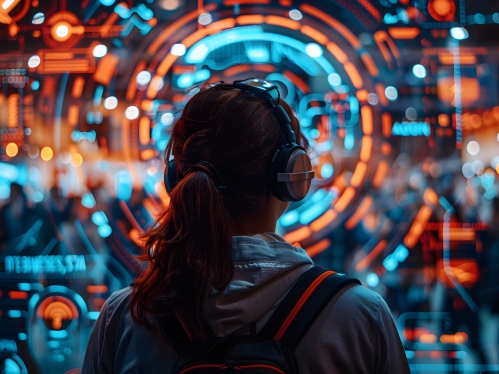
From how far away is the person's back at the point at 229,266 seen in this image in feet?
2.01

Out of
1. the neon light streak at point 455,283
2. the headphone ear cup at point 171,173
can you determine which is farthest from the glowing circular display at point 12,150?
the neon light streak at point 455,283


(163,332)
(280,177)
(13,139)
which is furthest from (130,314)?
(13,139)

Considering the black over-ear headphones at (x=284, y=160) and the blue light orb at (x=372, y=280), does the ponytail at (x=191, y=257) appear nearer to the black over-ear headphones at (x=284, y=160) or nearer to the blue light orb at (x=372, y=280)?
the black over-ear headphones at (x=284, y=160)

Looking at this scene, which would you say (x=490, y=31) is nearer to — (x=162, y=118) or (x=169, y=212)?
(x=162, y=118)

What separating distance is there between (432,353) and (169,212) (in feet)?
2.87

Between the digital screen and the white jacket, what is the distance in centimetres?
64

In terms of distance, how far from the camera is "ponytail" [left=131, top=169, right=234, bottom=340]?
62cm

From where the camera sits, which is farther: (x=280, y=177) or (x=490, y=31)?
(x=490, y=31)

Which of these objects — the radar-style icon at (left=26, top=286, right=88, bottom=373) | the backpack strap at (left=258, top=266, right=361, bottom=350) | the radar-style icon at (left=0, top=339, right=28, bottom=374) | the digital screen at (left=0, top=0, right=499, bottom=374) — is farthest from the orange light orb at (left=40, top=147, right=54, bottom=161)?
the backpack strap at (left=258, top=266, right=361, bottom=350)

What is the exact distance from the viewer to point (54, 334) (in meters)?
1.32

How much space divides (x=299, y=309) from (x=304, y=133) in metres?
0.74

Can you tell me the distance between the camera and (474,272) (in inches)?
49.9

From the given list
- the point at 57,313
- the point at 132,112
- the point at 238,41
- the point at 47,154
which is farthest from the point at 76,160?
the point at 238,41

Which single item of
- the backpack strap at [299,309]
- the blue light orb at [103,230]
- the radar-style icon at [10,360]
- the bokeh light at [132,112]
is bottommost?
the radar-style icon at [10,360]
